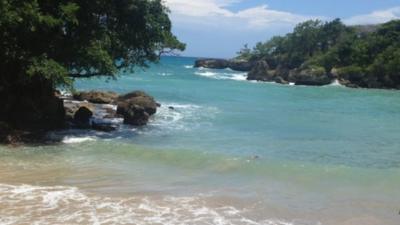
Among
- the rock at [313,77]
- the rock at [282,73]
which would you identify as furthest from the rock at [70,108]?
the rock at [282,73]

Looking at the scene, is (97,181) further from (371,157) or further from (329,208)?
(371,157)

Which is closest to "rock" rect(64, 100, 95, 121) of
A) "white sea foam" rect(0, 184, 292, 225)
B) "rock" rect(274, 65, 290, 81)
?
"white sea foam" rect(0, 184, 292, 225)

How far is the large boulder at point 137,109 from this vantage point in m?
26.9

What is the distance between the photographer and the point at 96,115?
28.8 meters

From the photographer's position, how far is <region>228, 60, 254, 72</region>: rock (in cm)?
13075

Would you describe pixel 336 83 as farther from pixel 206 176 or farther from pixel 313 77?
pixel 206 176

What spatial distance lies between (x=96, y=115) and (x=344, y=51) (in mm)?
66753

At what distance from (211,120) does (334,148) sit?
9.89m

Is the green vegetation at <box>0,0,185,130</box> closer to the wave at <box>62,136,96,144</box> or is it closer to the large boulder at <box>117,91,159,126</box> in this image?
the wave at <box>62,136,96,144</box>

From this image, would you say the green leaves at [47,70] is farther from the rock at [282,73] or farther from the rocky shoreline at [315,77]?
the rock at [282,73]

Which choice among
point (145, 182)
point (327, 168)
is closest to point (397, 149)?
point (327, 168)

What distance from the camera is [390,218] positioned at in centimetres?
1204

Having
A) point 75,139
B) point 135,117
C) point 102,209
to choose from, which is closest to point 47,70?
point 75,139

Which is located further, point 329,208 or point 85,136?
point 85,136
